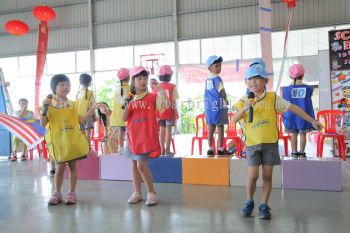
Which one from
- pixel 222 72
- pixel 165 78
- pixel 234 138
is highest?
pixel 222 72

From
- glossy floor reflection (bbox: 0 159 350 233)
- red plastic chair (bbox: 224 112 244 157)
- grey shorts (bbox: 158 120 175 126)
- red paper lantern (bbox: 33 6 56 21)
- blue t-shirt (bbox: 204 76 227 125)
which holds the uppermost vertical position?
red paper lantern (bbox: 33 6 56 21)

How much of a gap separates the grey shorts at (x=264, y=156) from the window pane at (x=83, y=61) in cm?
1119

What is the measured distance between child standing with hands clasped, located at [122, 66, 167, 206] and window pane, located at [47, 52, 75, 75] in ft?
35.2

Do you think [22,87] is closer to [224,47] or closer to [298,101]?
[224,47]

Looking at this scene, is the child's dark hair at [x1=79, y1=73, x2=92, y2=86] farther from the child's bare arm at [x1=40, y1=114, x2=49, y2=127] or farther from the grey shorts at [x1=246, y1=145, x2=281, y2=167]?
the grey shorts at [x1=246, y1=145, x2=281, y2=167]

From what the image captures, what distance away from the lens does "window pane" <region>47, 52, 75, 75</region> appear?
13500mm

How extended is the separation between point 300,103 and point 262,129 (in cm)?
189

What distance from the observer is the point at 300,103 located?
4574 mm

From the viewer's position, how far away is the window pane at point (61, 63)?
13500mm


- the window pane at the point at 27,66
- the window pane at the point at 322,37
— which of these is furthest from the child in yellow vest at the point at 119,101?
the window pane at the point at 27,66

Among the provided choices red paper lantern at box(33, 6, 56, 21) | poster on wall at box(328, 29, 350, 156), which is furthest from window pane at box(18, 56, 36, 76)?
poster on wall at box(328, 29, 350, 156)

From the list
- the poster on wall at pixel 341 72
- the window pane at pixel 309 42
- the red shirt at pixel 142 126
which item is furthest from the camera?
the window pane at pixel 309 42

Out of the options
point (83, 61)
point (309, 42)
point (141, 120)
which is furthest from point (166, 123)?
point (83, 61)

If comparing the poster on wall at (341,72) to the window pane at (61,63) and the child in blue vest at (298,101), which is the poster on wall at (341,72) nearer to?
the child in blue vest at (298,101)
